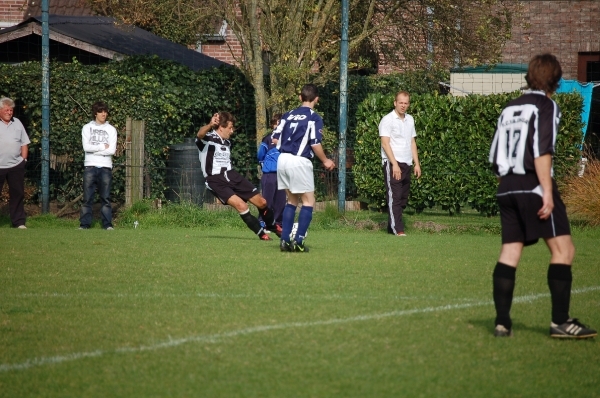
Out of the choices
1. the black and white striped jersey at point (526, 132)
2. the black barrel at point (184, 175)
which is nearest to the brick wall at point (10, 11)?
the black barrel at point (184, 175)

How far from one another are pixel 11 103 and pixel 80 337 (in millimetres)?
10253

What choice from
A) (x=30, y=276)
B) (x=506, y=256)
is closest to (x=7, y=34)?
(x=30, y=276)

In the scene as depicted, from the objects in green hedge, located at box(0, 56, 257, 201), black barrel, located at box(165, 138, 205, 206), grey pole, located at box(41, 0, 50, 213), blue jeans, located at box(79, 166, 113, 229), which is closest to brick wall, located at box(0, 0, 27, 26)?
green hedge, located at box(0, 56, 257, 201)

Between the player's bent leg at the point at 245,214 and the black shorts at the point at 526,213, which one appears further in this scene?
the player's bent leg at the point at 245,214

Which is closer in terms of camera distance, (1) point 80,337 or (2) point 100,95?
(1) point 80,337

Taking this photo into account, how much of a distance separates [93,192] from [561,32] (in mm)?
17680

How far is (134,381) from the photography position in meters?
5.03

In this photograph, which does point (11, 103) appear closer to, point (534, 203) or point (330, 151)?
point (330, 151)

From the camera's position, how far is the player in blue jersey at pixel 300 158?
11039 millimetres

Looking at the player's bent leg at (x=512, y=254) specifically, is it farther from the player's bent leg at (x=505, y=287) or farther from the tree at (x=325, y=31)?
the tree at (x=325, y=31)

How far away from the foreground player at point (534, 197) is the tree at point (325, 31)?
1098 centimetres

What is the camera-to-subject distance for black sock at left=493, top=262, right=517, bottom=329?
625 cm

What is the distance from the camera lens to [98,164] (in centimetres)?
1530

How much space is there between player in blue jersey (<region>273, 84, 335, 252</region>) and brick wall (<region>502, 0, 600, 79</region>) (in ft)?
55.9
